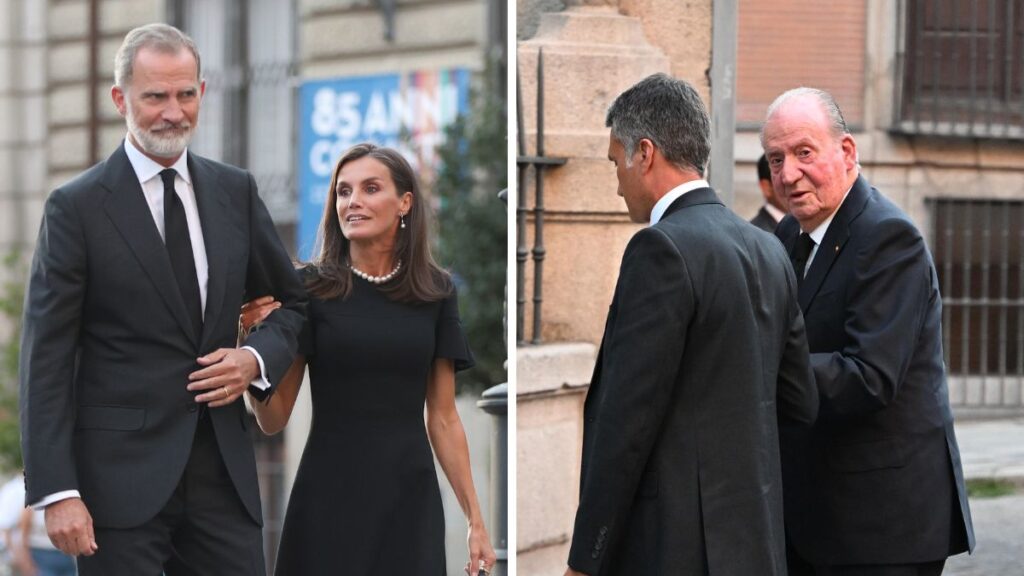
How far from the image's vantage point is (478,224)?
9.91m

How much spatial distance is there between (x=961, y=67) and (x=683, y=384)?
29.1 ft

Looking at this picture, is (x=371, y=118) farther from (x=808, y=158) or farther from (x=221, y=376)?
(x=221, y=376)

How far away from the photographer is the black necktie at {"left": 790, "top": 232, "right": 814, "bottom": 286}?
13.4 feet

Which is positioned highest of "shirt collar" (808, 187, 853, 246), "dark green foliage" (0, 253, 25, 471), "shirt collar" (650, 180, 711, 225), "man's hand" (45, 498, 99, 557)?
"shirt collar" (650, 180, 711, 225)

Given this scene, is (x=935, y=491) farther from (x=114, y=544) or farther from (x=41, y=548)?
(x=41, y=548)

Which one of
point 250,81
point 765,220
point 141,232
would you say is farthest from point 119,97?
point 250,81

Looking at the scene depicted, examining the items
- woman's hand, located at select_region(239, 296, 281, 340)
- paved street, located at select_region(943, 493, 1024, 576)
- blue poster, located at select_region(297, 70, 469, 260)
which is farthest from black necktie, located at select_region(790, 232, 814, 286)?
blue poster, located at select_region(297, 70, 469, 260)

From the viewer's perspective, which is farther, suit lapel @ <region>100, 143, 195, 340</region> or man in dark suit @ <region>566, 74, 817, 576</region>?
suit lapel @ <region>100, 143, 195, 340</region>

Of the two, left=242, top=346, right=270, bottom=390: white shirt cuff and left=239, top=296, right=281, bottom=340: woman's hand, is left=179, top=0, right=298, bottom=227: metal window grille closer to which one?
left=239, top=296, right=281, bottom=340: woman's hand

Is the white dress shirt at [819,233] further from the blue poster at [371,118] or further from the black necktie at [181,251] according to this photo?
the blue poster at [371,118]

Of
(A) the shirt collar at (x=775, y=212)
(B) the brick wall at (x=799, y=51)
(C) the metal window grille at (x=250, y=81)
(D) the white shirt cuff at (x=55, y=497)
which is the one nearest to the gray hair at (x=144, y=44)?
(D) the white shirt cuff at (x=55, y=497)

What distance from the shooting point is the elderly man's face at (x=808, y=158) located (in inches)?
155

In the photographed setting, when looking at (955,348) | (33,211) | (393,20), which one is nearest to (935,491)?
(955,348)

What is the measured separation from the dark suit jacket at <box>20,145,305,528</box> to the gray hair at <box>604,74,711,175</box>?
38.7 inches
